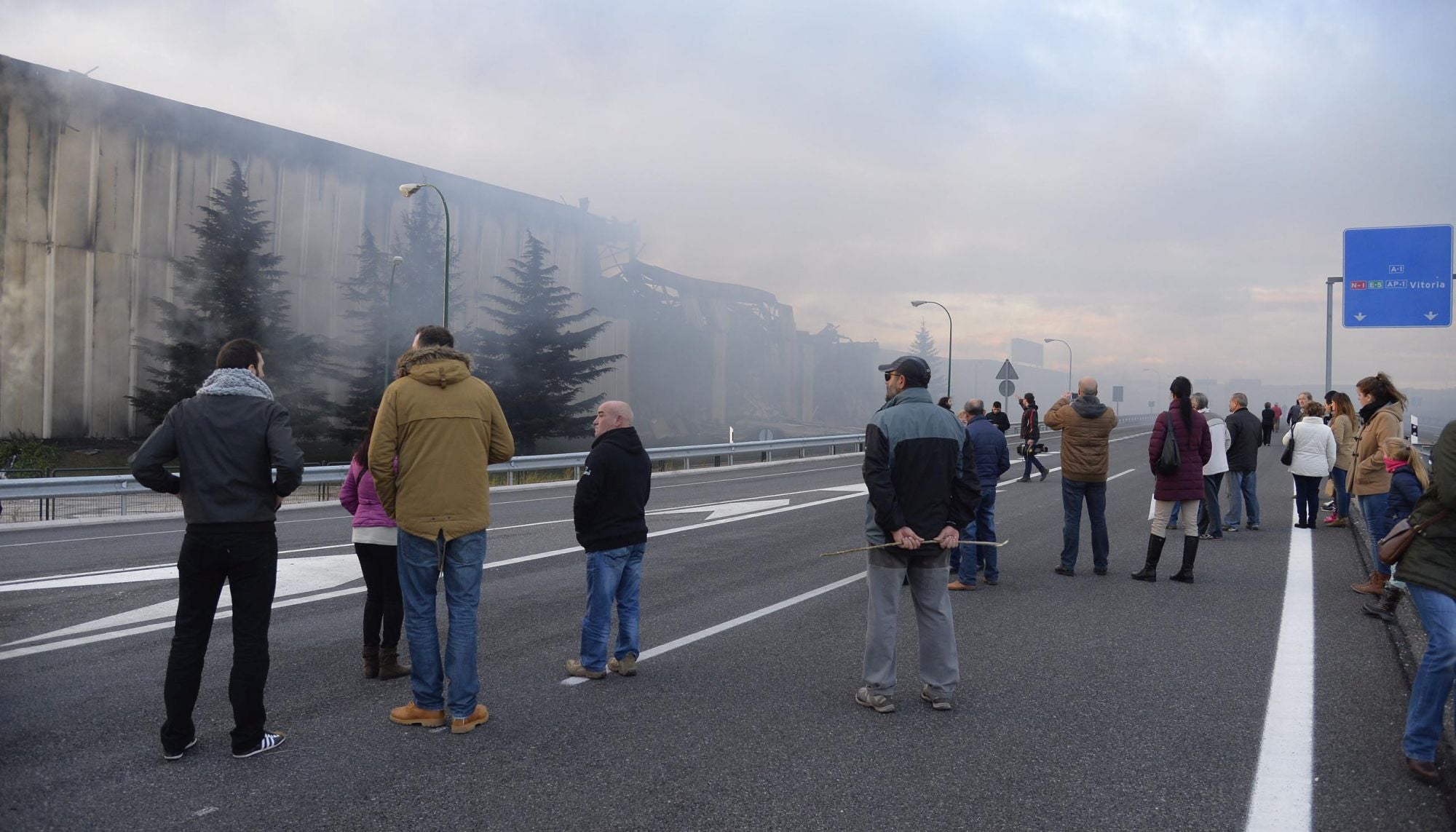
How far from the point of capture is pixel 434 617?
4.46m

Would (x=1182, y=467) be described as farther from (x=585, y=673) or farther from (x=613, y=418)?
(x=585, y=673)

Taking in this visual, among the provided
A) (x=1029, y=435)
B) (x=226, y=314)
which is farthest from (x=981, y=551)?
(x=226, y=314)

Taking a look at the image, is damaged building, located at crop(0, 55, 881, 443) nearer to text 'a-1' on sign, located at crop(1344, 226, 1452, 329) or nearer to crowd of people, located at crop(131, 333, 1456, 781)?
text 'a-1' on sign, located at crop(1344, 226, 1452, 329)

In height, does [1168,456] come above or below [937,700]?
above

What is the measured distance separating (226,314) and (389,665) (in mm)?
25516

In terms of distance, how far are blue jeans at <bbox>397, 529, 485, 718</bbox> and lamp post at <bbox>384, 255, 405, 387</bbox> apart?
23.9 meters

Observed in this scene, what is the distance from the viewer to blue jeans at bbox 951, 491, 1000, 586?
8172 millimetres

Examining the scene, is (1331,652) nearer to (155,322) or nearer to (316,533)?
(316,533)

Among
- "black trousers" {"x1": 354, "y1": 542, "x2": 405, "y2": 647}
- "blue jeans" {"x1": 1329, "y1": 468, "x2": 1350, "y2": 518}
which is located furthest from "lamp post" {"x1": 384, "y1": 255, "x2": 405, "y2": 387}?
"blue jeans" {"x1": 1329, "y1": 468, "x2": 1350, "y2": 518}

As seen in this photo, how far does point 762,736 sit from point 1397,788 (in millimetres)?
2603

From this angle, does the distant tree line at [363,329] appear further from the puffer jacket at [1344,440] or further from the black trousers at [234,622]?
the puffer jacket at [1344,440]

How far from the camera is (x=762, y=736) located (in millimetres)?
4305

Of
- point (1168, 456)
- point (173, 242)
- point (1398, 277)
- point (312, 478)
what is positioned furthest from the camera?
point (173, 242)

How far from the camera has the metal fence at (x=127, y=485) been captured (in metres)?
14.0
